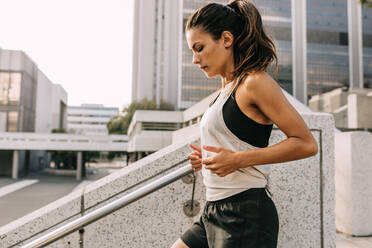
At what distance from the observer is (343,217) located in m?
3.62

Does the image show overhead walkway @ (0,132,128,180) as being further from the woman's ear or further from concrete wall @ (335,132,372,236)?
the woman's ear

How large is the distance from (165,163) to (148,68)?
269 ft

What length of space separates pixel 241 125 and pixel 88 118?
130 metres

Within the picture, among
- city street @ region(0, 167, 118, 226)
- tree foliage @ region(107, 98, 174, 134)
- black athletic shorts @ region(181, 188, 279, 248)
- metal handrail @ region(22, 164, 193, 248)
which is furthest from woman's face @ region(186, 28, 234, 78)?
tree foliage @ region(107, 98, 174, 134)

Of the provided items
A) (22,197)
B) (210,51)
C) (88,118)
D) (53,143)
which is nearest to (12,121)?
(53,143)

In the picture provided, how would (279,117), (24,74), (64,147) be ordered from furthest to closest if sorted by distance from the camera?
1. (24,74)
2. (64,147)
3. (279,117)

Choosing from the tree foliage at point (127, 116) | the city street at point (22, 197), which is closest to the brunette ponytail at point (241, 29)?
the city street at point (22, 197)

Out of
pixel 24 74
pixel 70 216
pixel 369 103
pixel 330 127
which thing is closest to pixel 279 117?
pixel 330 127

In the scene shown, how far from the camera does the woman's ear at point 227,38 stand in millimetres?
1138

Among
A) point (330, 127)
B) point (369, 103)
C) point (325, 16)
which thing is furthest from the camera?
point (325, 16)

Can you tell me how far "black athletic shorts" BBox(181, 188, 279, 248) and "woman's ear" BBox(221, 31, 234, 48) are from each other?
23.0 inches

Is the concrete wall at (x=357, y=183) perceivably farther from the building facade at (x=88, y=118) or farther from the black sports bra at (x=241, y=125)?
the building facade at (x=88, y=118)

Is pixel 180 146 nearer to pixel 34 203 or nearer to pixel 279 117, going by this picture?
pixel 279 117

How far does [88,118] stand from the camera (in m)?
124
